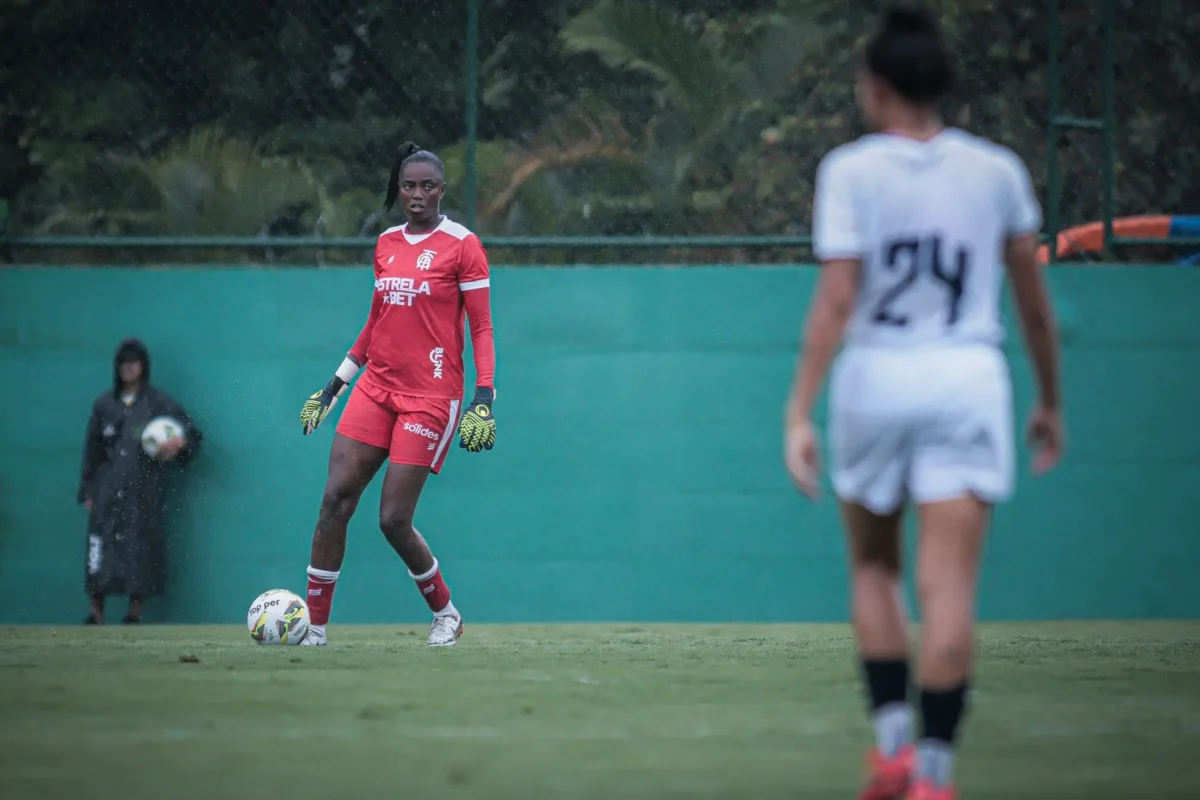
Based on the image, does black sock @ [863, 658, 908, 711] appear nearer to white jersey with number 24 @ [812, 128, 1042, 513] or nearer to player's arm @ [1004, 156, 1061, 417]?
white jersey with number 24 @ [812, 128, 1042, 513]

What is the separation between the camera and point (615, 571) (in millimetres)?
11969

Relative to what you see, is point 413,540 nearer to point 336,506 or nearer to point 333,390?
point 336,506

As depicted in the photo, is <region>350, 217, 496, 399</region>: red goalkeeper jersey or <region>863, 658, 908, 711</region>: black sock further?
Answer: <region>350, 217, 496, 399</region>: red goalkeeper jersey

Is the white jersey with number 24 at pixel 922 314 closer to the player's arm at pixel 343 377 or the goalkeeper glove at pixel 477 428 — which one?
the goalkeeper glove at pixel 477 428

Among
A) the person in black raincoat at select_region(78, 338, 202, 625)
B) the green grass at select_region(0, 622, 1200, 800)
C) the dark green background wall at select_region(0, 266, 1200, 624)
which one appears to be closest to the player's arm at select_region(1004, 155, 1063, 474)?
the green grass at select_region(0, 622, 1200, 800)

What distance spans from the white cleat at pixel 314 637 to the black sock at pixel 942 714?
513cm

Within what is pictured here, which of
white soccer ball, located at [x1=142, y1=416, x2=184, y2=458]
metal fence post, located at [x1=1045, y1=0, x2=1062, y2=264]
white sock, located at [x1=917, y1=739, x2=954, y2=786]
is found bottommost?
white soccer ball, located at [x1=142, y1=416, x2=184, y2=458]

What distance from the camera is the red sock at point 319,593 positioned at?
888 centimetres

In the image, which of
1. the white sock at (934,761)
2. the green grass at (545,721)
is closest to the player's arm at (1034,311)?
the white sock at (934,761)

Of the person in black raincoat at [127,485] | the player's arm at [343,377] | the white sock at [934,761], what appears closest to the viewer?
the white sock at [934,761]

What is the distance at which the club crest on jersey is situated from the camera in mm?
8812

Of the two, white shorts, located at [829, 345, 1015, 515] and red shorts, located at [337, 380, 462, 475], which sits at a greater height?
white shorts, located at [829, 345, 1015, 515]

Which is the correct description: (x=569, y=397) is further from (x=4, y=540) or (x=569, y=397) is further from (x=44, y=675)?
(x=44, y=675)

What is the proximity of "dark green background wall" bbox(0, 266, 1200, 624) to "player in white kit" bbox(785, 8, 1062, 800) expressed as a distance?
744 centimetres
